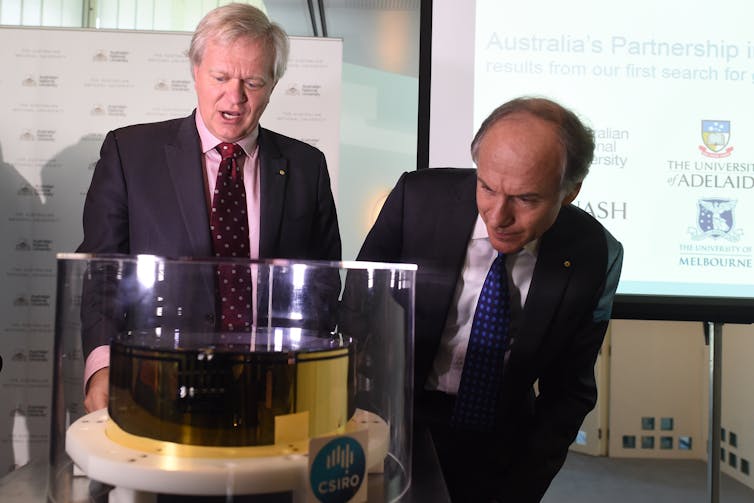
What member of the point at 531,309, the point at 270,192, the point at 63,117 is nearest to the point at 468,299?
the point at 531,309

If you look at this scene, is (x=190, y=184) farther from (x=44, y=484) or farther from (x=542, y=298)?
(x=44, y=484)

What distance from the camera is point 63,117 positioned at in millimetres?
3018

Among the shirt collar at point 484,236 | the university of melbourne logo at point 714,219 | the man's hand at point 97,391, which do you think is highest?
the university of melbourne logo at point 714,219

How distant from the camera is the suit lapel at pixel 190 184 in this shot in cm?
164

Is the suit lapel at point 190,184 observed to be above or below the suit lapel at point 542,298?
above

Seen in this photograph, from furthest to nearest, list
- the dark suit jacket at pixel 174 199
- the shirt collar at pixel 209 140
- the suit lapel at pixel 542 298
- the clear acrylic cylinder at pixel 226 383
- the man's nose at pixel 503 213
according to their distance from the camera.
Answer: the shirt collar at pixel 209 140, the dark suit jacket at pixel 174 199, the suit lapel at pixel 542 298, the man's nose at pixel 503 213, the clear acrylic cylinder at pixel 226 383

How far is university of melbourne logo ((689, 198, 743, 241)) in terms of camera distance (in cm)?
230

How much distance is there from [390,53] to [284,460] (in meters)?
6.20

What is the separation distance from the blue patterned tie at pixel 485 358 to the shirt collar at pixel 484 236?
4.6 inches

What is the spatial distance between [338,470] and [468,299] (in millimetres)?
884

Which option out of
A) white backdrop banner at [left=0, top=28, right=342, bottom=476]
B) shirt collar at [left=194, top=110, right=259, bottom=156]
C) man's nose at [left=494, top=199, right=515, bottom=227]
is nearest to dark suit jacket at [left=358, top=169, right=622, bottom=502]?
man's nose at [left=494, top=199, right=515, bottom=227]

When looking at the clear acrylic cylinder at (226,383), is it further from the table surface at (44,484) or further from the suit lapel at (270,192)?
the suit lapel at (270,192)

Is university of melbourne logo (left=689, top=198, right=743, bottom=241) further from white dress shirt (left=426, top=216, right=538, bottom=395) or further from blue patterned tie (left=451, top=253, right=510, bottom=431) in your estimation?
blue patterned tie (left=451, top=253, right=510, bottom=431)

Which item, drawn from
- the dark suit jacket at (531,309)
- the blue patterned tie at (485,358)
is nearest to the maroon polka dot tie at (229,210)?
the dark suit jacket at (531,309)
